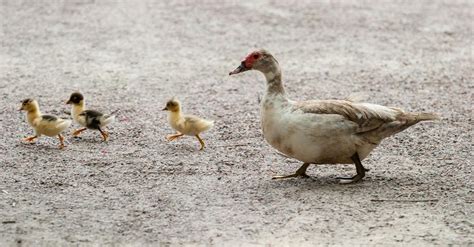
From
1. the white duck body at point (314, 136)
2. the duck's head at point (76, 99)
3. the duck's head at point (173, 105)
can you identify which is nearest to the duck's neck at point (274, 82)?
the white duck body at point (314, 136)

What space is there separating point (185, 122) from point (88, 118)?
86 centimetres

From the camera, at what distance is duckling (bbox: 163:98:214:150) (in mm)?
7719

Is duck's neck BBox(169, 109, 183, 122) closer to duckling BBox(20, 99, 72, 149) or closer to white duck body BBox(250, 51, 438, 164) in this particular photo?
duckling BBox(20, 99, 72, 149)

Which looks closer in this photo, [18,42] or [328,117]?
[328,117]

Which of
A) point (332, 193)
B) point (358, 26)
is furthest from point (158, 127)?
point (358, 26)

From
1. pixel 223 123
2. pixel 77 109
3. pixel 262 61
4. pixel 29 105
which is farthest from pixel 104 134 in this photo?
pixel 262 61

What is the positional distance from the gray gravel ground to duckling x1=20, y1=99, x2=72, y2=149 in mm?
135

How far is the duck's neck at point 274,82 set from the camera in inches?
268

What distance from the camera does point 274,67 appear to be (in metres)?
6.88

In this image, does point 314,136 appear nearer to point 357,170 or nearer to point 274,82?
point 357,170

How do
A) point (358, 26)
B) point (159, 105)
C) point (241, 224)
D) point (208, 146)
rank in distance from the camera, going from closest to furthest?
point (241, 224)
point (208, 146)
point (159, 105)
point (358, 26)

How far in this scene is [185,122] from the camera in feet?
25.4

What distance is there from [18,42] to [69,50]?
762 mm

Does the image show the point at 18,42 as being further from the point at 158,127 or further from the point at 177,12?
the point at 158,127
